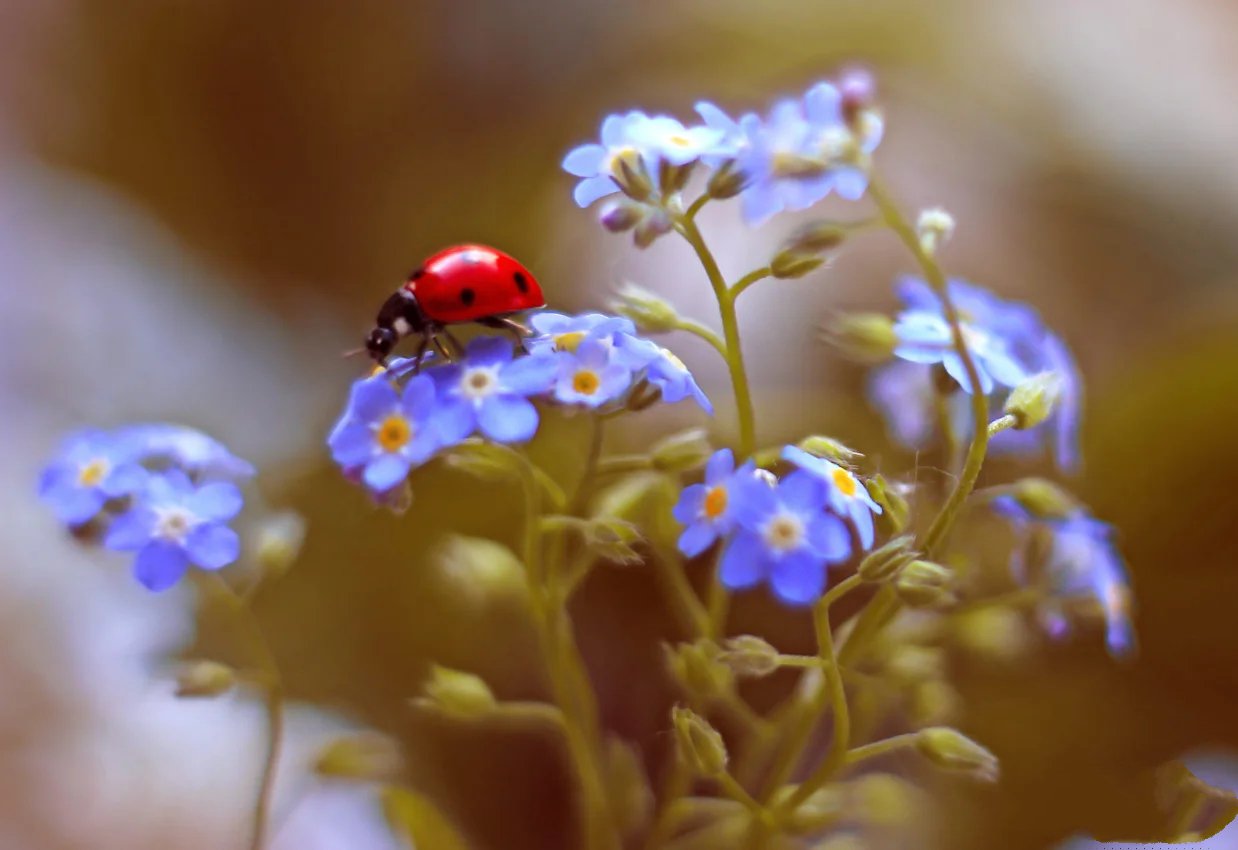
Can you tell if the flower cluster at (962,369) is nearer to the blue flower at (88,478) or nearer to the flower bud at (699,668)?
the flower bud at (699,668)

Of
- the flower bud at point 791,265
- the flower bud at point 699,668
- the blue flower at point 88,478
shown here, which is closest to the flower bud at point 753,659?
the flower bud at point 699,668

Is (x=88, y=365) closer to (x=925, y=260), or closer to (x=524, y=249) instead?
(x=524, y=249)

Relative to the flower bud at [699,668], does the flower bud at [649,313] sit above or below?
above

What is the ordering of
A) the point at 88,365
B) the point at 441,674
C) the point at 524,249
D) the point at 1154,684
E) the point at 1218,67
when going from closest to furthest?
the point at 441,674 < the point at 1154,684 < the point at 524,249 < the point at 88,365 < the point at 1218,67

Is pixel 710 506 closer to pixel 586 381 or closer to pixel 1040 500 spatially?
pixel 586 381

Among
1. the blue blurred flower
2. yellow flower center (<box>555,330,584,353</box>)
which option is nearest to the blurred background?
the blue blurred flower

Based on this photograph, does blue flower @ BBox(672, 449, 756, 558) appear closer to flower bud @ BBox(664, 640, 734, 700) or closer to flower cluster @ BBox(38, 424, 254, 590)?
flower bud @ BBox(664, 640, 734, 700)

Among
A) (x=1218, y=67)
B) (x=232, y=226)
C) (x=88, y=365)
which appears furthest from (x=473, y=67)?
(x=1218, y=67)
